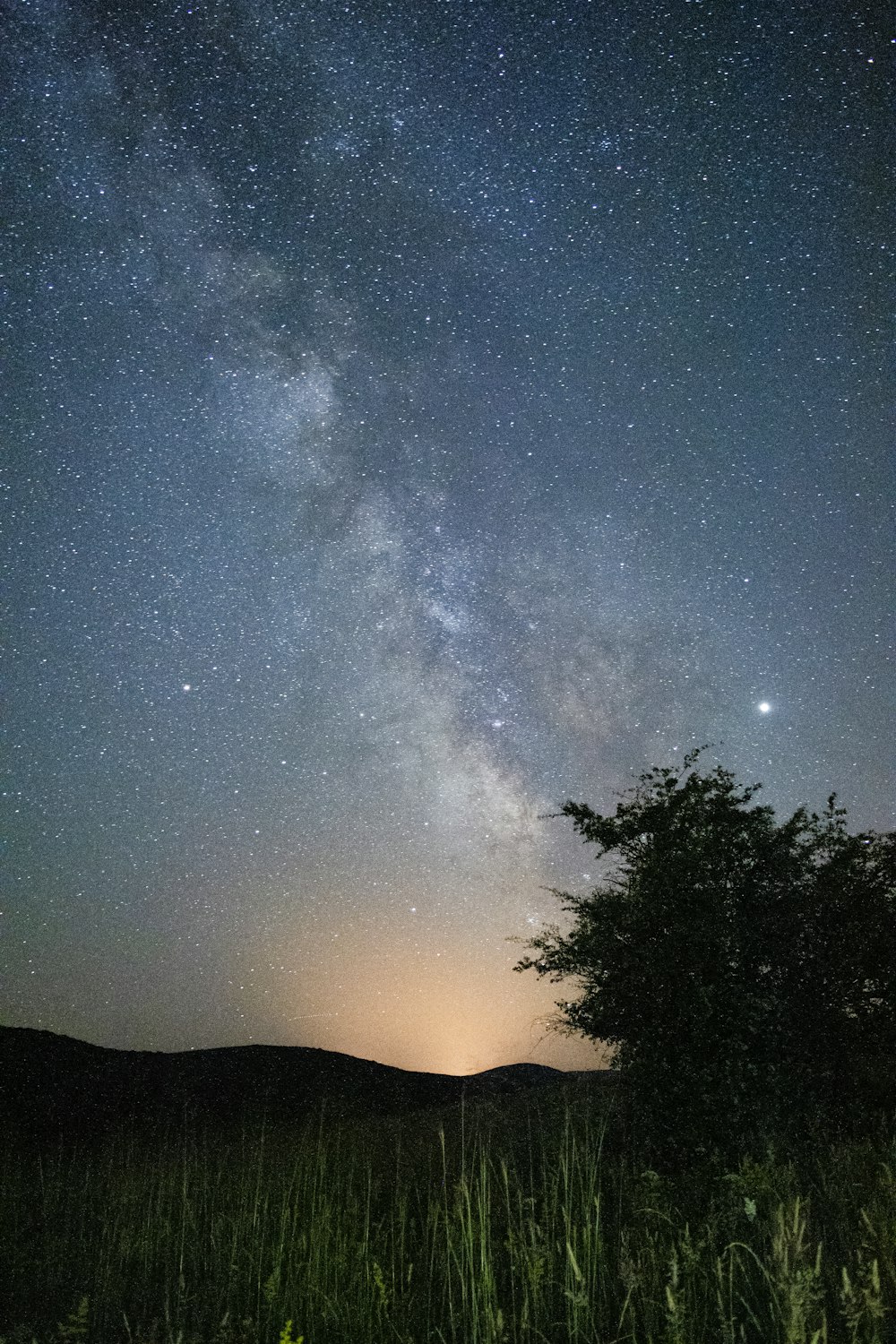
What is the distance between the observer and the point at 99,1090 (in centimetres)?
3844

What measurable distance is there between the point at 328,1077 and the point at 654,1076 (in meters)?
43.7

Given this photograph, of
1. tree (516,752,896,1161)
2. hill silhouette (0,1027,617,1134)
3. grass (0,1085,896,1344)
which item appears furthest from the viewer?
hill silhouette (0,1027,617,1134)

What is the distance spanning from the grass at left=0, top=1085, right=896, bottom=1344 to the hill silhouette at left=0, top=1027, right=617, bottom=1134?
23.2m

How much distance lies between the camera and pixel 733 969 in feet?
36.2

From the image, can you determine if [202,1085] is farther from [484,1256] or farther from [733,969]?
[484,1256]

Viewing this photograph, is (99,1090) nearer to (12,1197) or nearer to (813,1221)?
(12,1197)

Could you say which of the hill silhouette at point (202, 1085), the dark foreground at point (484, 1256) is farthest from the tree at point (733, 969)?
the hill silhouette at point (202, 1085)

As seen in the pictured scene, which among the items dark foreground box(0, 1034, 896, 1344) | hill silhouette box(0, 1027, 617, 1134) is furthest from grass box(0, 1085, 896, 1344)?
hill silhouette box(0, 1027, 617, 1134)

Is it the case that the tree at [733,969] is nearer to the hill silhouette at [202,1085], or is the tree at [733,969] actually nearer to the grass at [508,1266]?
the grass at [508,1266]

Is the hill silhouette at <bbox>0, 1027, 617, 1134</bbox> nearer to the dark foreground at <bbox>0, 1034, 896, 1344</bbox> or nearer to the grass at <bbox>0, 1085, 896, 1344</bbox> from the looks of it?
the dark foreground at <bbox>0, 1034, 896, 1344</bbox>

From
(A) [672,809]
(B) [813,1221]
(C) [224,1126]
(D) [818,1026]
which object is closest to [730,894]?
(A) [672,809]

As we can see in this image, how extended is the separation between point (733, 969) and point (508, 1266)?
594 centimetres

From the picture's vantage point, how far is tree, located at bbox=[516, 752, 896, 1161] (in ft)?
33.2

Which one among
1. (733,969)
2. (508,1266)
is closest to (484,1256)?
(508,1266)
